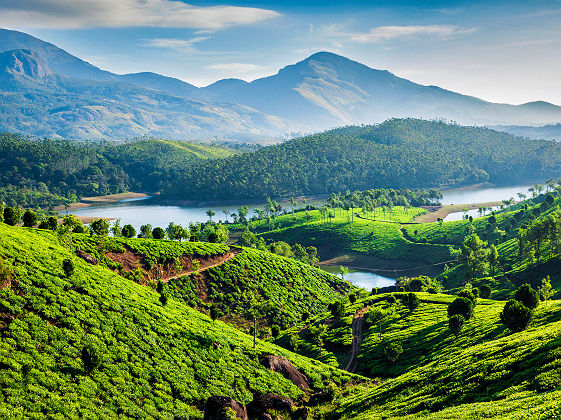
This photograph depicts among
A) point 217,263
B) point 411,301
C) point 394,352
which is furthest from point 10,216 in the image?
point 411,301

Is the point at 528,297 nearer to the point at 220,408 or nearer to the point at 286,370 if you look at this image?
the point at 286,370

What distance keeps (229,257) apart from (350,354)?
1781 inches

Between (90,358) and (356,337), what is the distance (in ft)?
194

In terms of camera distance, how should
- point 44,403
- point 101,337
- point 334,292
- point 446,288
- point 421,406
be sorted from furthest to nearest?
point 446,288
point 334,292
point 101,337
point 421,406
point 44,403

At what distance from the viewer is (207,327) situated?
61312 millimetres

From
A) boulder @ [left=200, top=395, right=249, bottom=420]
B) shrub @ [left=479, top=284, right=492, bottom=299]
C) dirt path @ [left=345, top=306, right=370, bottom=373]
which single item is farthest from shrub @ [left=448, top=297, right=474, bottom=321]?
boulder @ [left=200, top=395, right=249, bottom=420]

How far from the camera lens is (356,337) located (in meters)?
85.1

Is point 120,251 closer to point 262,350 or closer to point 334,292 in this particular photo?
point 262,350

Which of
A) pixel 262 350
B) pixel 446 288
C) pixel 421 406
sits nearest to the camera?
pixel 421 406

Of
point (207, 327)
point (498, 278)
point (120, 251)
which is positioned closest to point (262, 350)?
point (207, 327)

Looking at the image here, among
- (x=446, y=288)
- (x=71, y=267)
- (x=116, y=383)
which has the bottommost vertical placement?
(x=446, y=288)

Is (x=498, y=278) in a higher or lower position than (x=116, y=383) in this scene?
lower

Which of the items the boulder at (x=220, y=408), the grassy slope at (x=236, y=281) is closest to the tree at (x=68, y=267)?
the boulder at (x=220, y=408)

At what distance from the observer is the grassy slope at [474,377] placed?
3114 cm
